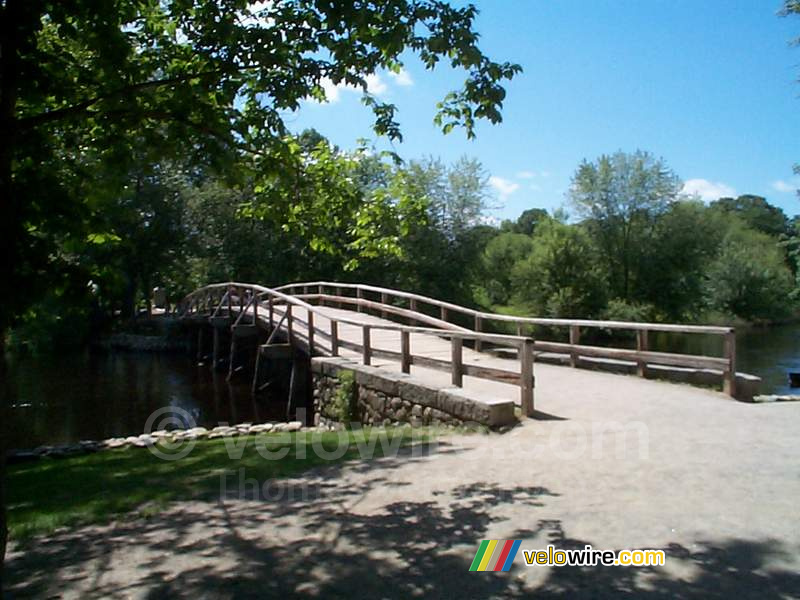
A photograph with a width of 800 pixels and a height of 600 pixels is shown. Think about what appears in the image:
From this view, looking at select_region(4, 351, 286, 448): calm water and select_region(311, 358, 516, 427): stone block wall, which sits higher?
select_region(311, 358, 516, 427): stone block wall

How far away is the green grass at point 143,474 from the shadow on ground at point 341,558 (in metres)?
0.43

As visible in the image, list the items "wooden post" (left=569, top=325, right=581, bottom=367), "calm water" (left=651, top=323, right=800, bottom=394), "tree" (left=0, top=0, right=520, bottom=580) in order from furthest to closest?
"calm water" (left=651, top=323, right=800, bottom=394), "wooden post" (left=569, top=325, right=581, bottom=367), "tree" (left=0, top=0, right=520, bottom=580)

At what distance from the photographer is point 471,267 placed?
34531 millimetres

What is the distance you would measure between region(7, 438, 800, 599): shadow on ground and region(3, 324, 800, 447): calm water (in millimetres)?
8982

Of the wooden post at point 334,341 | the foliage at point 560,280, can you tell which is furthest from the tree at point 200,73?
the foliage at point 560,280

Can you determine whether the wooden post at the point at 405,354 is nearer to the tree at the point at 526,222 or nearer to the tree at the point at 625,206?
the tree at the point at 625,206

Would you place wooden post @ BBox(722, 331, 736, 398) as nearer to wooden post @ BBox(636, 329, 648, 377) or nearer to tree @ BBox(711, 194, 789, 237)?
wooden post @ BBox(636, 329, 648, 377)

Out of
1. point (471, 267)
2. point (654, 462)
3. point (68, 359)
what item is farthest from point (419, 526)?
point (471, 267)

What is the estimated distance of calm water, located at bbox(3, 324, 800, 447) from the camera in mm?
13719

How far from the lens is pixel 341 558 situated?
3900 millimetres

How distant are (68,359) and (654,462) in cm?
2689

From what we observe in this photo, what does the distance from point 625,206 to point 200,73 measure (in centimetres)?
3631

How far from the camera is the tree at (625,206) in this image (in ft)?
122

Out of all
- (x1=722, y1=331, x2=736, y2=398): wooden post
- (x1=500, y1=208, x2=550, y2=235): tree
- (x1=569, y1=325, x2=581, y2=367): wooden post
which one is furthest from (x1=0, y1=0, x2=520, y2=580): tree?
(x1=500, y1=208, x2=550, y2=235): tree
